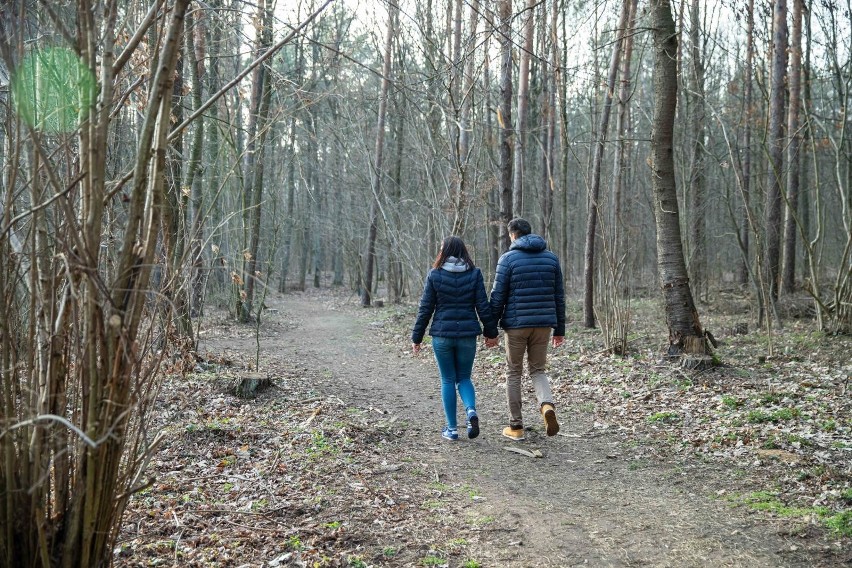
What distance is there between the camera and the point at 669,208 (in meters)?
8.92

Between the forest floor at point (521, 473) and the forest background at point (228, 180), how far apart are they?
2.12 feet

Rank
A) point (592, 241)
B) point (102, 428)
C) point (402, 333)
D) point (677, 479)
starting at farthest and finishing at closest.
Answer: point (402, 333) → point (592, 241) → point (677, 479) → point (102, 428)

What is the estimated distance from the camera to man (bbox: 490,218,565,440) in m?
6.31

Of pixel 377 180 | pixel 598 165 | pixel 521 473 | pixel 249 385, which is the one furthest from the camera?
pixel 377 180

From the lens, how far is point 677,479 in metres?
5.25

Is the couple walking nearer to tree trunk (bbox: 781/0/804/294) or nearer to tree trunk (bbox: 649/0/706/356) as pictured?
tree trunk (bbox: 649/0/706/356)

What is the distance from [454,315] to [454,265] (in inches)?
19.5

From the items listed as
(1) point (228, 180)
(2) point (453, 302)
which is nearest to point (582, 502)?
(2) point (453, 302)

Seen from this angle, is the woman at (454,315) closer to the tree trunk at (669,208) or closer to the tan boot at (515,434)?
the tan boot at (515,434)

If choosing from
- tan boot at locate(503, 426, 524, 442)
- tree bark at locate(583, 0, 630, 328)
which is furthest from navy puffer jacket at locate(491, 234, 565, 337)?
tree bark at locate(583, 0, 630, 328)

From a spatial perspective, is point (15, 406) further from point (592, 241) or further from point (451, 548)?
point (592, 241)

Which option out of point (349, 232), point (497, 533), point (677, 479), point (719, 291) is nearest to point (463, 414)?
point (677, 479)

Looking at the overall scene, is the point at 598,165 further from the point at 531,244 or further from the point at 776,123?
the point at 531,244

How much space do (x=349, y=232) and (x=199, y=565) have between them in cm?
2466
